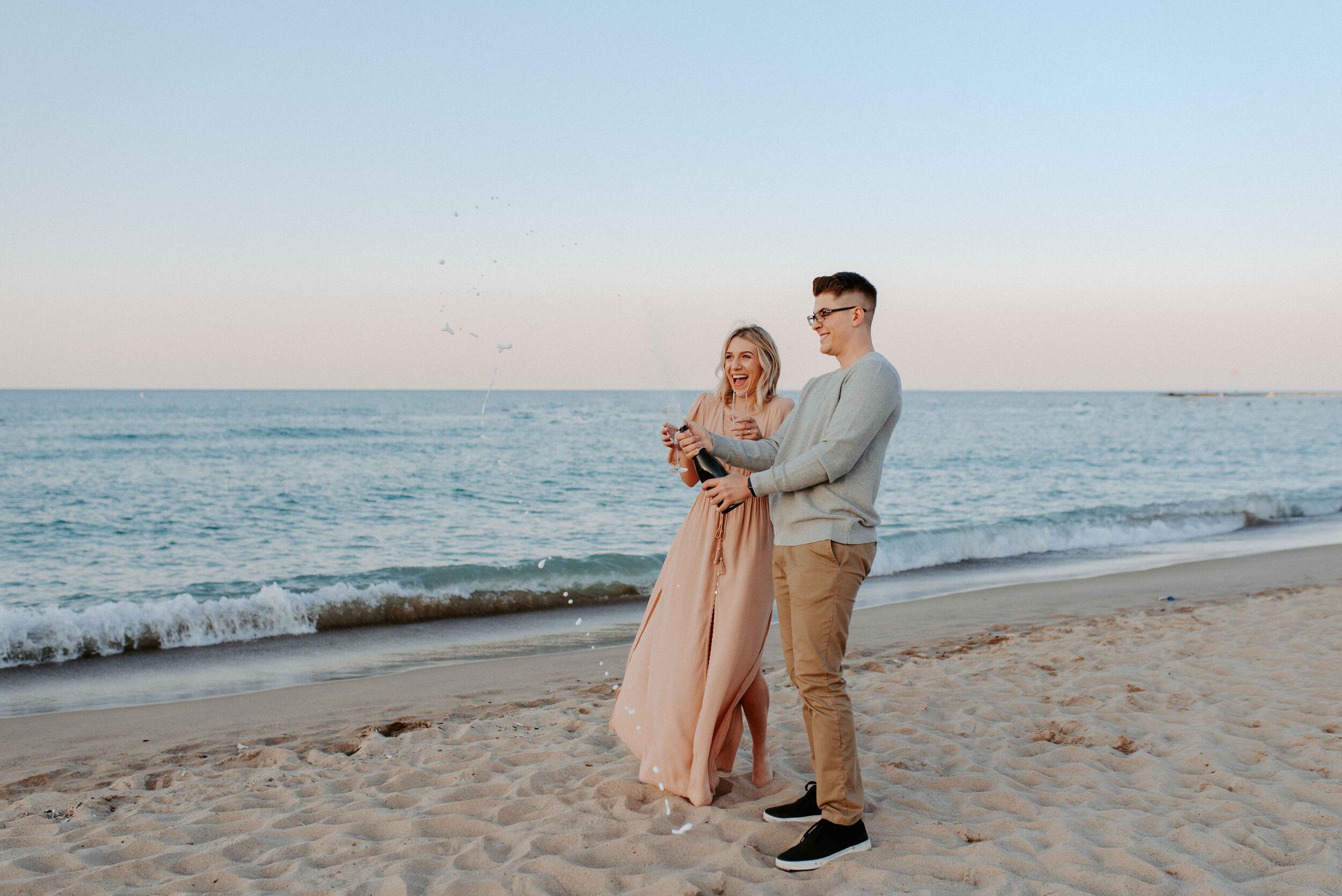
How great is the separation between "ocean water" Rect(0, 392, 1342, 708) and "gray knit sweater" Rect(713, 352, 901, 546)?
47cm

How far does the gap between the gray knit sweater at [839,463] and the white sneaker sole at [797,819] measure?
1126 mm

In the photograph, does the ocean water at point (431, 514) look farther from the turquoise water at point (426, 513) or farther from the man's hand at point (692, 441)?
the man's hand at point (692, 441)

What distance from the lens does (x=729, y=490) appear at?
9.61ft

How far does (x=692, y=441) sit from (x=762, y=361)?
2.17 feet

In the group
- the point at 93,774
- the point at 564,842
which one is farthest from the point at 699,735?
the point at 93,774

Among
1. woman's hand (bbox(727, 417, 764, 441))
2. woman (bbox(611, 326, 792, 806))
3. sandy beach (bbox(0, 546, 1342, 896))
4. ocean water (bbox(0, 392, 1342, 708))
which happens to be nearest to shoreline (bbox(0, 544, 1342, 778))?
sandy beach (bbox(0, 546, 1342, 896))

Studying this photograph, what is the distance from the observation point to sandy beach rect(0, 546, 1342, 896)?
296 cm

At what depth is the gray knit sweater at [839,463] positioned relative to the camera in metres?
2.75

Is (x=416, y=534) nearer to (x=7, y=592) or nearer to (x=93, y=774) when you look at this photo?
(x=7, y=592)

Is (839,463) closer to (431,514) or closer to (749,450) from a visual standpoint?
(749,450)

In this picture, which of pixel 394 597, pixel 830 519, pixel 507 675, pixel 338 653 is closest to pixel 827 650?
pixel 830 519

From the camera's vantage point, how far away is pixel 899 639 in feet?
24.2

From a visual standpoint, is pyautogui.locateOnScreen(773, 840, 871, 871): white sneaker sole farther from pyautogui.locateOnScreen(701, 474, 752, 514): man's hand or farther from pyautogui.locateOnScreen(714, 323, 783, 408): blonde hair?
pyautogui.locateOnScreen(714, 323, 783, 408): blonde hair

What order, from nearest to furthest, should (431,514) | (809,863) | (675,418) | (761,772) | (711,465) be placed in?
(809,863) → (711,465) → (675,418) → (761,772) → (431,514)
